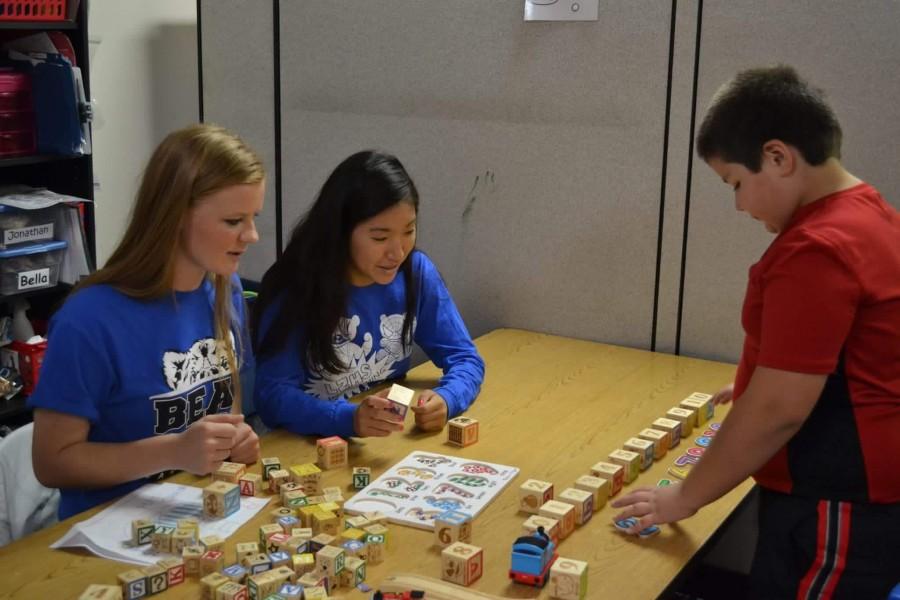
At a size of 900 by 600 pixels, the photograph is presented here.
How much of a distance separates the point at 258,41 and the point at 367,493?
79.8 inches

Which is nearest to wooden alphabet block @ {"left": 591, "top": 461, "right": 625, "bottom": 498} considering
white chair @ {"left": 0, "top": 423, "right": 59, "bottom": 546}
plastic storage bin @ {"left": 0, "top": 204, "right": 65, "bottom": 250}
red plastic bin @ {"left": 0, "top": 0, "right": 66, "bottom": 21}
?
white chair @ {"left": 0, "top": 423, "right": 59, "bottom": 546}

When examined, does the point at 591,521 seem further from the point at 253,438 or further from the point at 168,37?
the point at 168,37

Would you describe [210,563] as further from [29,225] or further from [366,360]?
[29,225]

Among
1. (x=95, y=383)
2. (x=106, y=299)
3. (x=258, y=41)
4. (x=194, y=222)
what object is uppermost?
(x=258, y=41)

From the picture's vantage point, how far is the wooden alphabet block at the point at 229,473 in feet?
5.48

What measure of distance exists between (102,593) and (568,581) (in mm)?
620

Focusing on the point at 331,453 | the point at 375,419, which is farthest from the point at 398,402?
the point at 331,453

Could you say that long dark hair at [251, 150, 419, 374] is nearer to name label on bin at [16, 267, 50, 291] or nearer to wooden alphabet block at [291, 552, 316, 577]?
wooden alphabet block at [291, 552, 316, 577]

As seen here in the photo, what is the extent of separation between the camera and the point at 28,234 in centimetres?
330

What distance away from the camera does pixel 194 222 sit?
1.76 meters

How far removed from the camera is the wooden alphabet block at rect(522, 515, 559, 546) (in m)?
1.50

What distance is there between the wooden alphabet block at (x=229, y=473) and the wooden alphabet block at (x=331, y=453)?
0.17 meters

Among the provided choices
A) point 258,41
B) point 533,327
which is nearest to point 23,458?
point 533,327

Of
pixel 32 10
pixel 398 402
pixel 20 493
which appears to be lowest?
pixel 20 493
